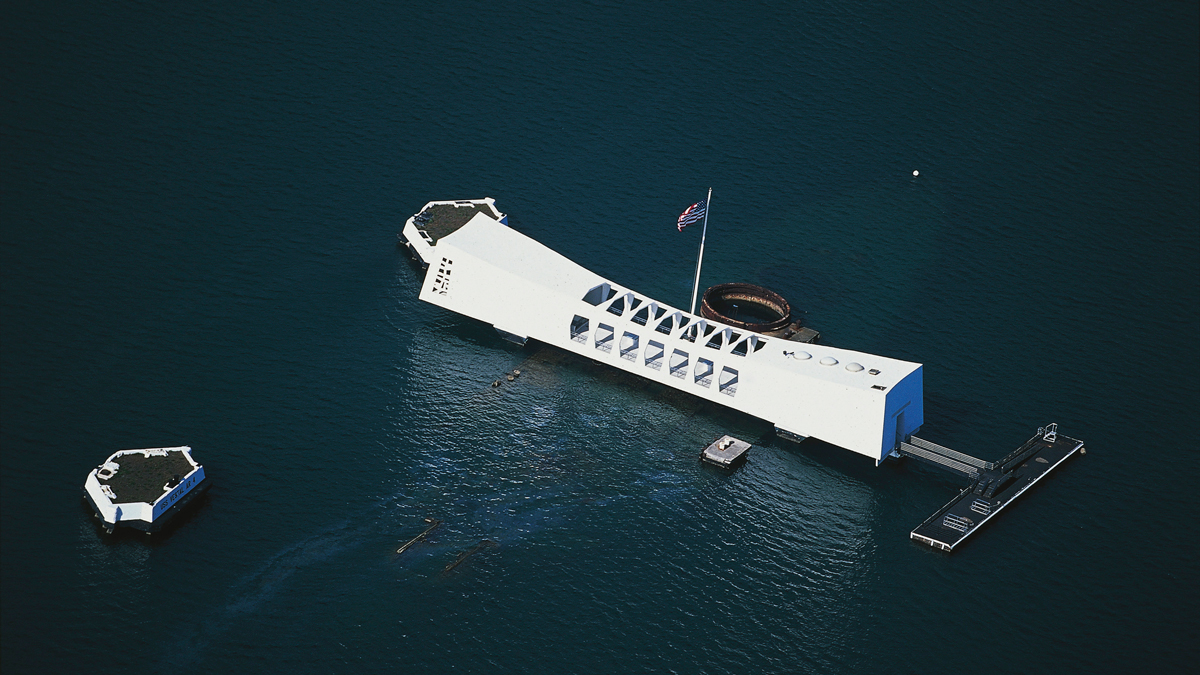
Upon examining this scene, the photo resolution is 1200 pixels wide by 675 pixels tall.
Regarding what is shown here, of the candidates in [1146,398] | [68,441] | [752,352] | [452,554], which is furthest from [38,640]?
[1146,398]

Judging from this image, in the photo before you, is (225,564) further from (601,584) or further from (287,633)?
(601,584)

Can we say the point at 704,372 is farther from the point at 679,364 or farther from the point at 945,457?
the point at 945,457

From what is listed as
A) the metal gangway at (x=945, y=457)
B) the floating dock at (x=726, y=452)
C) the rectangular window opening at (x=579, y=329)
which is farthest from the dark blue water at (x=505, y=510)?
the rectangular window opening at (x=579, y=329)

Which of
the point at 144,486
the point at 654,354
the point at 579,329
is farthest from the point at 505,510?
the point at 144,486

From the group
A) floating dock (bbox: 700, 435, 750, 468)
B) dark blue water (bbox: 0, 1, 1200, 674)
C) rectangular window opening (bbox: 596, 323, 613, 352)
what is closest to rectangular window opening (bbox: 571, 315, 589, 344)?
rectangular window opening (bbox: 596, 323, 613, 352)

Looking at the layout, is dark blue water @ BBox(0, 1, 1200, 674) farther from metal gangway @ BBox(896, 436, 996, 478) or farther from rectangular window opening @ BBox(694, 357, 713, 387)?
rectangular window opening @ BBox(694, 357, 713, 387)
